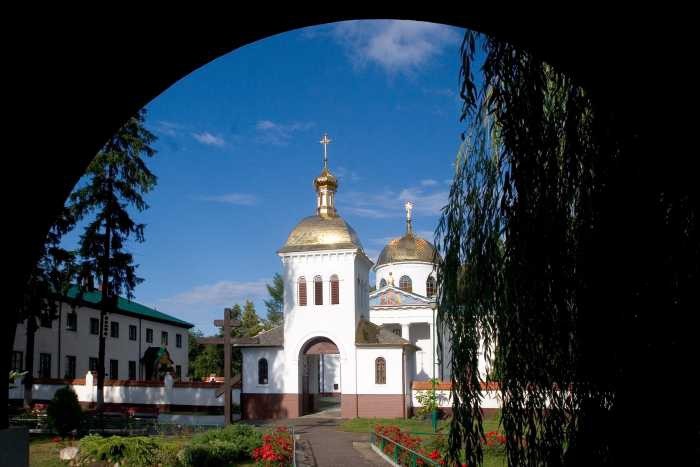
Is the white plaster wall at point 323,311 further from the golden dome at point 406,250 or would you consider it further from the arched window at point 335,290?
the golden dome at point 406,250

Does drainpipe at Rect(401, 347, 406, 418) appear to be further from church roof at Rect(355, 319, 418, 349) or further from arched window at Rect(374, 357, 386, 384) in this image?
arched window at Rect(374, 357, 386, 384)

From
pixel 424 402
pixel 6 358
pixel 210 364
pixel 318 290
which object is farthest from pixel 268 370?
pixel 6 358

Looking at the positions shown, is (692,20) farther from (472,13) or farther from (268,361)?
(268,361)

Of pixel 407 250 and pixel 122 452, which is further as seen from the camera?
pixel 407 250

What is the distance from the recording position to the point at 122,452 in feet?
52.6

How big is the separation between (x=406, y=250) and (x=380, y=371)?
23.5m

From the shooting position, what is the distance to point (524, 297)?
4953 mm

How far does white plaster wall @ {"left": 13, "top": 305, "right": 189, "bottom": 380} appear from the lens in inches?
1473

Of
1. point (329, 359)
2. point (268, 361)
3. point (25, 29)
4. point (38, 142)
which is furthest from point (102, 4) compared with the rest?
point (329, 359)

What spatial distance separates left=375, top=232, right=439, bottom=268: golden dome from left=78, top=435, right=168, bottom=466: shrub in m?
38.7

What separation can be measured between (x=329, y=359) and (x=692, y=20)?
48317mm

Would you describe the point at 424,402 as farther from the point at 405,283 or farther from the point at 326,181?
the point at 405,283

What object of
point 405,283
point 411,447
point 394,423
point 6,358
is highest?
point 405,283

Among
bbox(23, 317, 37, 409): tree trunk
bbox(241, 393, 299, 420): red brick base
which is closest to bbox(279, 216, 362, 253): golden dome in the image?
bbox(241, 393, 299, 420): red brick base
